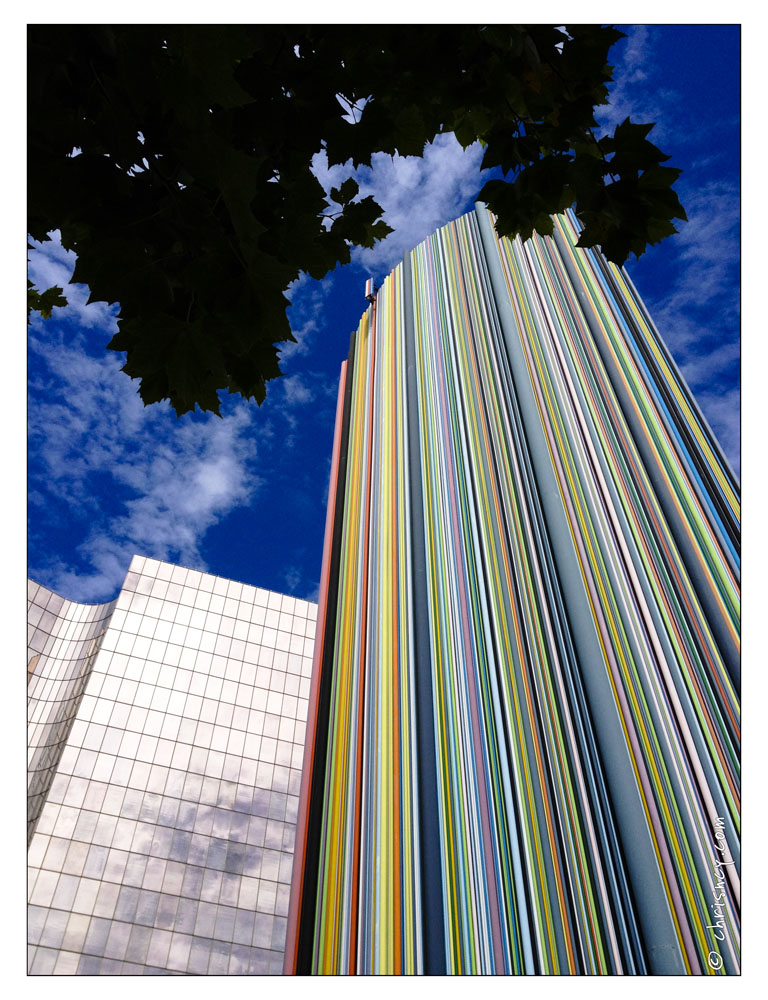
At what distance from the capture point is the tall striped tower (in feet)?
10.3

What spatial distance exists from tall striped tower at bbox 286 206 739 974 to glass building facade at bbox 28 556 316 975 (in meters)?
21.1

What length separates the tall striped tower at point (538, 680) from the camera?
313 cm

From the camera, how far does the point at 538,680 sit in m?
4.20

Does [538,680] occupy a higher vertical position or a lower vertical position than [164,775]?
lower

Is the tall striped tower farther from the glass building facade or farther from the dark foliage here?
the glass building facade

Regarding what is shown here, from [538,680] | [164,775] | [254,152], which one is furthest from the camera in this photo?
[164,775]

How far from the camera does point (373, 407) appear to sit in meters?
9.57

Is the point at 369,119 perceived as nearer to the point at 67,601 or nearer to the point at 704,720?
the point at 704,720

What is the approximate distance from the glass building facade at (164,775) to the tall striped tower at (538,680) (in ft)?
69.1

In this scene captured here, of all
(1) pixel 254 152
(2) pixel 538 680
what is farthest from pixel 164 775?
(1) pixel 254 152

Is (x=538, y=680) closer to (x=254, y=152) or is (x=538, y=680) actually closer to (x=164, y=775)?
(x=254, y=152)

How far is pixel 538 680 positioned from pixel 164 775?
25.0 metres

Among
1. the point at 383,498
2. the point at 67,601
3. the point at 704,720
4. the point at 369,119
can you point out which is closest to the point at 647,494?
the point at 704,720
